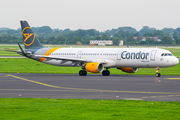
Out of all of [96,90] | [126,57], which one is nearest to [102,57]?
[126,57]

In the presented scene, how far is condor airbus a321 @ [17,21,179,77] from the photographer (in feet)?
146

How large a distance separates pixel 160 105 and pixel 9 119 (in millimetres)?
8863

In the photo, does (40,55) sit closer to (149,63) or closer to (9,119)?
(149,63)

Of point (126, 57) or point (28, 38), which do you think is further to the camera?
point (28, 38)

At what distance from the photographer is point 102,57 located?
4816 cm

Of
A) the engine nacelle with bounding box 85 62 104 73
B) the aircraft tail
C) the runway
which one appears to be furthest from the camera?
the aircraft tail

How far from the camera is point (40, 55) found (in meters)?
50.2

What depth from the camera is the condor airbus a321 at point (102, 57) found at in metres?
44.6

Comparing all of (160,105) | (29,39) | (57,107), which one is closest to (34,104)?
(57,107)

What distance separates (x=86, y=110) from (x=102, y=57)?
1188 inches

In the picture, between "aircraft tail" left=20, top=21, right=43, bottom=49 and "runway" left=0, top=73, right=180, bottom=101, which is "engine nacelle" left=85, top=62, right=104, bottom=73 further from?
"aircraft tail" left=20, top=21, right=43, bottom=49

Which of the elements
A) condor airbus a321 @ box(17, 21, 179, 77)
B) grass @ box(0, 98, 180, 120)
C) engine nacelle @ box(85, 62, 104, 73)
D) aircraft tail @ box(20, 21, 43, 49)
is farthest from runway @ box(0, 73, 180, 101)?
aircraft tail @ box(20, 21, 43, 49)

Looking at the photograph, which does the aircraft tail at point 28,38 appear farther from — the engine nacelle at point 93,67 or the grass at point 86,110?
the grass at point 86,110

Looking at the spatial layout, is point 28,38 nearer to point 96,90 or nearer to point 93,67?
point 93,67
